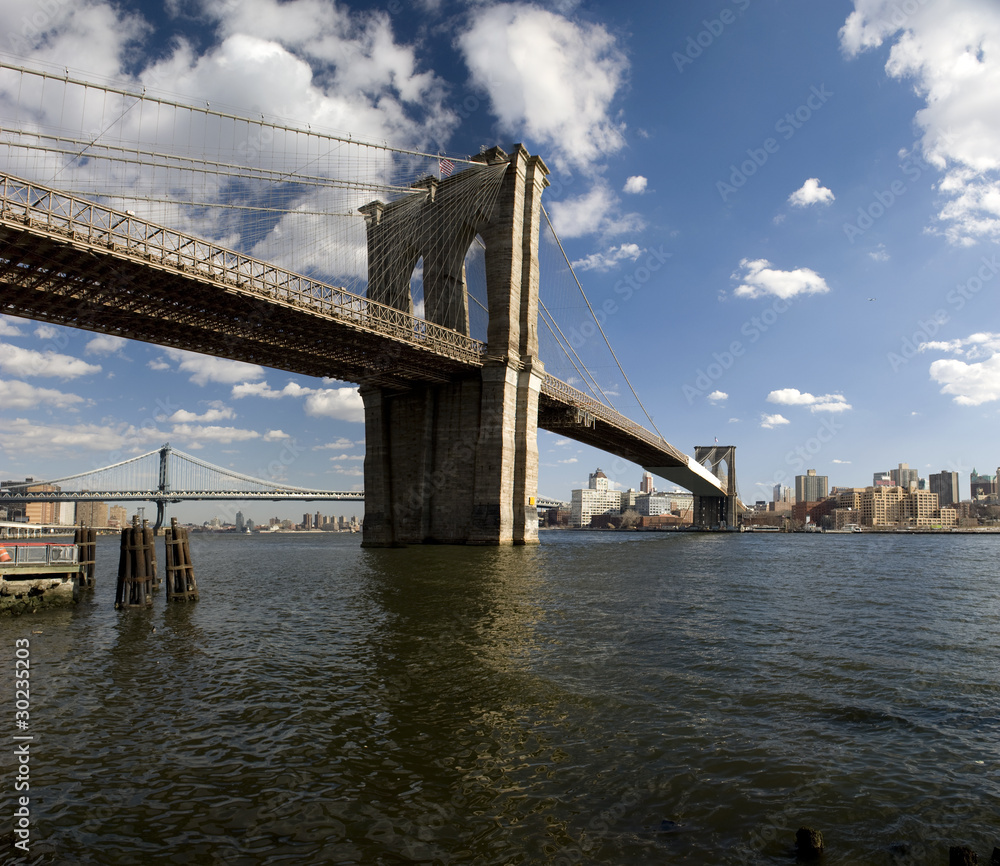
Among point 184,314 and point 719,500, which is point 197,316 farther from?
point 719,500

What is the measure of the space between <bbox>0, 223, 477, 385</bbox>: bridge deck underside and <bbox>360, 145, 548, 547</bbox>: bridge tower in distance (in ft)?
11.2

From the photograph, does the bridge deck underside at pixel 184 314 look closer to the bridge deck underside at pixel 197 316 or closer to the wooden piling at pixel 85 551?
the bridge deck underside at pixel 197 316

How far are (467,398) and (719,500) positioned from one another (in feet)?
294

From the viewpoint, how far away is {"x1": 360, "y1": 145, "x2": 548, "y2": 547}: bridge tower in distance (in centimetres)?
4050

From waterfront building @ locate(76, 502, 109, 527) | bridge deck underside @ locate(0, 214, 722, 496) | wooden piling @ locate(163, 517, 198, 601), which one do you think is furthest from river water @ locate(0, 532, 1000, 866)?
waterfront building @ locate(76, 502, 109, 527)

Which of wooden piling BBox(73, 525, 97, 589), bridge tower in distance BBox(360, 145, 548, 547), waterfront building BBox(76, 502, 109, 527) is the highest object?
bridge tower in distance BBox(360, 145, 548, 547)

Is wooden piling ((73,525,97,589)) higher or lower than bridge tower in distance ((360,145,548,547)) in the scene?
lower

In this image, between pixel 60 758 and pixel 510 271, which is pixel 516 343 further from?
pixel 60 758

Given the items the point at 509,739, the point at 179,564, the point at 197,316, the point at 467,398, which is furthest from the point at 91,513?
the point at 509,739

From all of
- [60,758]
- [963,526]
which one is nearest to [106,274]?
[60,758]

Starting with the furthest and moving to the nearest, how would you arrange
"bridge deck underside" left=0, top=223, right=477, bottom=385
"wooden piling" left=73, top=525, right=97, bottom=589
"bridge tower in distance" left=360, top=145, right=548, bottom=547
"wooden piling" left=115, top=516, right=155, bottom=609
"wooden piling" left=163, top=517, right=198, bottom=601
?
"bridge tower in distance" left=360, top=145, right=548, bottom=547 < "bridge deck underside" left=0, top=223, right=477, bottom=385 < "wooden piling" left=73, top=525, right=97, bottom=589 < "wooden piling" left=163, top=517, right=198, bottom=601 < "wooden piling" left=115, top=516, right=155, bottom=609

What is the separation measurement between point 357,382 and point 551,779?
40066mm

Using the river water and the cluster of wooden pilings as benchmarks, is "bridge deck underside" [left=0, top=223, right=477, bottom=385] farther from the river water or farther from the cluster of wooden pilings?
the river water

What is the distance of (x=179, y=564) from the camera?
1808cm
